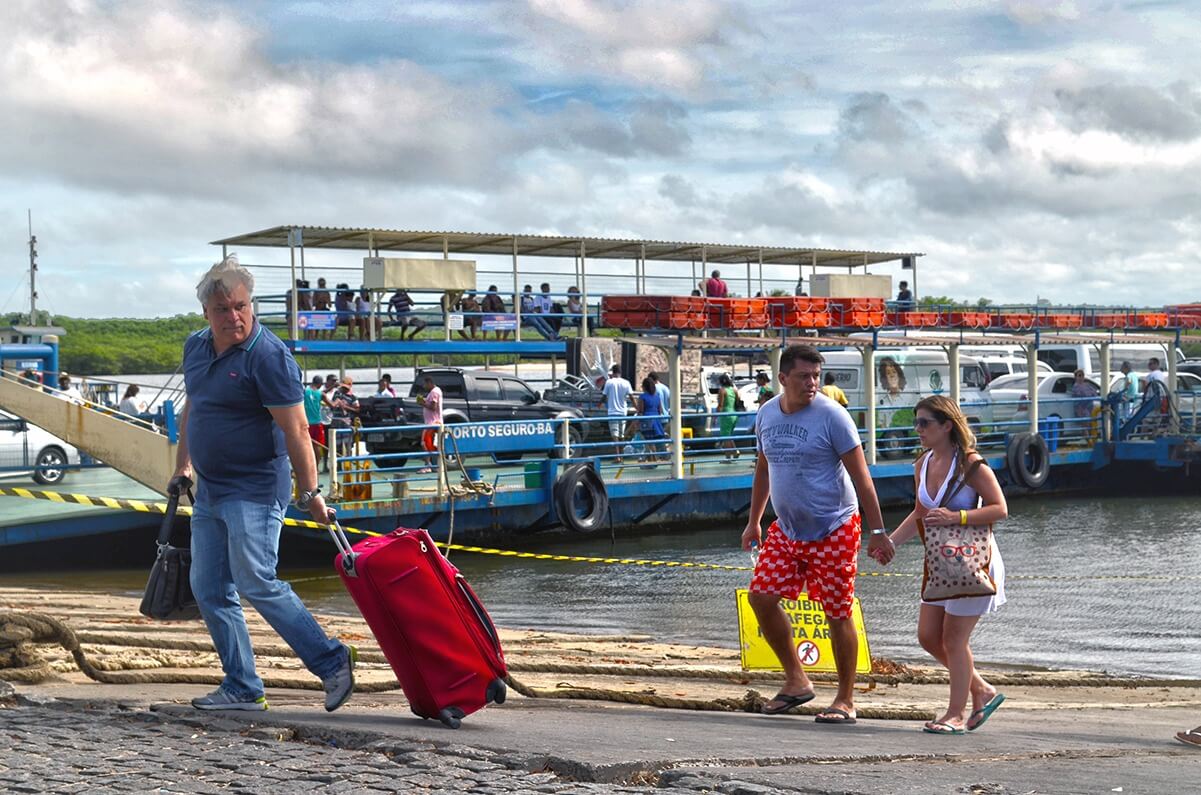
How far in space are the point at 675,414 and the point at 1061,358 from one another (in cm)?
1888

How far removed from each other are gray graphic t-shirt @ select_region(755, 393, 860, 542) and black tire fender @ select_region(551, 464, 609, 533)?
14645 mm

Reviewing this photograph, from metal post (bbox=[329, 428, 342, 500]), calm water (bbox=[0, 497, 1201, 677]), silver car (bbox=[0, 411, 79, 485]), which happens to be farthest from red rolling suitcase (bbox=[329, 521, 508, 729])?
silver car (bbox=[0, 411, 79, 485])

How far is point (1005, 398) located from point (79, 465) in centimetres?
1903

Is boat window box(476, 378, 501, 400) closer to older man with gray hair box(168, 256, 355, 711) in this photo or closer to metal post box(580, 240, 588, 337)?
metal post box(580, 240, 588, 337)

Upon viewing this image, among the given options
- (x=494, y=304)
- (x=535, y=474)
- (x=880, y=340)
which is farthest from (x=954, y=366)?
(x=494, y=304)

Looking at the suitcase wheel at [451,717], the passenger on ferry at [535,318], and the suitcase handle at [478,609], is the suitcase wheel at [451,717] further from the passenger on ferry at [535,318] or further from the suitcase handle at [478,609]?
the passenger on ferry at [535,318]

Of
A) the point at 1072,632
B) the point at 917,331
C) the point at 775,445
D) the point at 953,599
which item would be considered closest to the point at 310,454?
the point at 775,445

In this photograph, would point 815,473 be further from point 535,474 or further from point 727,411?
point 727,411

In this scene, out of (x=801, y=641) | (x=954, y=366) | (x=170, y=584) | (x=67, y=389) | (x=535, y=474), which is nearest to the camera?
(x=170, y=584)

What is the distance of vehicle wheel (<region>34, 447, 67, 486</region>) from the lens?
771 inches

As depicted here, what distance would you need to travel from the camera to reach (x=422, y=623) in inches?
223

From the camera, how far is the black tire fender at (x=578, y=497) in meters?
21.4

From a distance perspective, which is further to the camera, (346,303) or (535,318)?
(535,318)

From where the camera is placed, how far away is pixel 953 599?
638 cm
